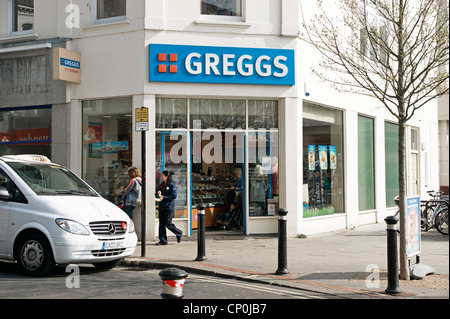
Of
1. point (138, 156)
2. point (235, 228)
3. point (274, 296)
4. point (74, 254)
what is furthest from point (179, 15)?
point (274, 296)

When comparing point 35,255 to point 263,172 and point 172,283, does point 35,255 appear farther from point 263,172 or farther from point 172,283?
point 263,172

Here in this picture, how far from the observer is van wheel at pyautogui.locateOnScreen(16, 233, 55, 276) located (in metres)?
8.33

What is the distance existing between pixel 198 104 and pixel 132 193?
114 inches

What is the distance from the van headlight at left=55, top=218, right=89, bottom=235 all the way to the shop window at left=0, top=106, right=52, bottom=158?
656 cm

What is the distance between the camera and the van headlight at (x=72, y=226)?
828 centimetres

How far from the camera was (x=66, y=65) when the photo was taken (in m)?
13.4

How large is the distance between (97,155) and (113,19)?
3.50 meters

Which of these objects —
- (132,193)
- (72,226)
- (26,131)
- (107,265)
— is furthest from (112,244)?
(26,131)

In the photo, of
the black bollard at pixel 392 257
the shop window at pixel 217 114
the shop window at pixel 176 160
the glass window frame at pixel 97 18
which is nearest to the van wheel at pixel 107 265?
the shop window at pixel 176 160

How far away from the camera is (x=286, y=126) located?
45.3ft

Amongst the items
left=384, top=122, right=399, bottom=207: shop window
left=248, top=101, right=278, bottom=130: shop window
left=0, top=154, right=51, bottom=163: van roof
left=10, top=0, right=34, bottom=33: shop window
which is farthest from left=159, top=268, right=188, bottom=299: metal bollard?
left=384, top=122, right=399, bottom=207: shop window

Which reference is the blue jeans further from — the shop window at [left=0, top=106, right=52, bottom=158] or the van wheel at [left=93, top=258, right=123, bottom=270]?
the shop window at [left=0, top=106, right=52, bottom=158]

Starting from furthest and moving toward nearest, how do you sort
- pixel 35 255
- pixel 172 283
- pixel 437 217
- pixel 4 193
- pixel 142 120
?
1. pixel 437 217
2. pixel 142 120
3. pixel 4 193
4. pixel 35 255
5. pixel 172 283

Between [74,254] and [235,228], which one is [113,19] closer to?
[235,228]
